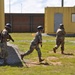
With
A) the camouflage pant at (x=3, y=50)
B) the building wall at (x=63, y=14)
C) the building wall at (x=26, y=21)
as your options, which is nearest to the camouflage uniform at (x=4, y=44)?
the camouflage pant at (x=3, y=50)

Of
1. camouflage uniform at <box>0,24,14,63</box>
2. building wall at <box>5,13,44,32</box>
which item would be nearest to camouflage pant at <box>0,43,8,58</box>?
camouflage uniform at <box>0,24,14,63</box>

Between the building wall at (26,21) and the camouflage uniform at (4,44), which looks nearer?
the camouflage uniform at (4,44)

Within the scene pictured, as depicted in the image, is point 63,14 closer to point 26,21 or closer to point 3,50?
point 26,21

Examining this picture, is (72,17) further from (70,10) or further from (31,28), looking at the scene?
(31,28)

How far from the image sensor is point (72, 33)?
1521 inches

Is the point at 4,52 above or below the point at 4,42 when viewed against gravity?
below

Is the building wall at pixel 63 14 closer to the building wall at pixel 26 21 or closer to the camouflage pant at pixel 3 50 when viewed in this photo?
the building wall at pixel 26 21

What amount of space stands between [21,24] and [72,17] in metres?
13.7

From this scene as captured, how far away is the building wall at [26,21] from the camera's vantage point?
5006cm

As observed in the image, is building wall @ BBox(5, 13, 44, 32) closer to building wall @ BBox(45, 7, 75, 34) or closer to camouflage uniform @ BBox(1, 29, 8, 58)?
building wall @ BBox(45, 7, 75, 34)

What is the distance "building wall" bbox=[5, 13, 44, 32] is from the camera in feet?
164

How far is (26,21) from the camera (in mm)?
50250

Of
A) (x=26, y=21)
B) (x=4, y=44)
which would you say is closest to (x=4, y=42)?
(x=4, y=44)

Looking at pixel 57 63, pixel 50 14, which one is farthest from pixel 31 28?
pixel 57 63
